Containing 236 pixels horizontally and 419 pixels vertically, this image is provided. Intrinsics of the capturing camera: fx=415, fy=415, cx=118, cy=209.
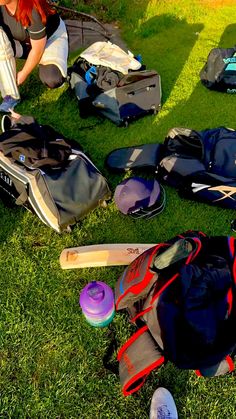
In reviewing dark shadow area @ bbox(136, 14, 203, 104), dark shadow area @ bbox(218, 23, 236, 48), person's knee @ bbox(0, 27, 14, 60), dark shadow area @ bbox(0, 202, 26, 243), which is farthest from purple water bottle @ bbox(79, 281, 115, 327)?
dark shadow area @ bbox(218, 23, 236, 48)

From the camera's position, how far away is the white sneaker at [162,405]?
251cm

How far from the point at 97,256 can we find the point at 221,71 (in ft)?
9.32

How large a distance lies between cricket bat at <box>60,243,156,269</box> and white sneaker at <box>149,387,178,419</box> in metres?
0.97

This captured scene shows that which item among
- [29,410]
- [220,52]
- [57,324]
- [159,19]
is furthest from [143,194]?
[159,19]

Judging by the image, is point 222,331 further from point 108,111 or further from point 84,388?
point 108,111

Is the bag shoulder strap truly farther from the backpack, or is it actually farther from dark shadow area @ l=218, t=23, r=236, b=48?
dark shadow area @ l=218, t=23, r=236, b=48

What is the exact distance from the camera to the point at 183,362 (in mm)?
2311

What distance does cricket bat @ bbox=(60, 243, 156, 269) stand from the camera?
3.17 metres

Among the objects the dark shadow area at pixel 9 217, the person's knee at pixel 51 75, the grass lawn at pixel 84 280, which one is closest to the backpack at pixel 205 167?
the grass lawn at pixel 84 280

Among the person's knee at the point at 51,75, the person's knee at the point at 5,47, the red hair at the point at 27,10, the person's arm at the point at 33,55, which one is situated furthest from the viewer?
the person's knee at the point at 51,75

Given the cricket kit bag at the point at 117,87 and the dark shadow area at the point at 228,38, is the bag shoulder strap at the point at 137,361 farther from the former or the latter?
the dark shadow area at the point at 228,38

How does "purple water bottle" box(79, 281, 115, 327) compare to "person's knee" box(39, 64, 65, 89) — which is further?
"person's knee" box(39, 64, 65, 89)

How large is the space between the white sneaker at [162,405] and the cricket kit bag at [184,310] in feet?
0.49

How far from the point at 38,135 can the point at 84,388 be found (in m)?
1.95
